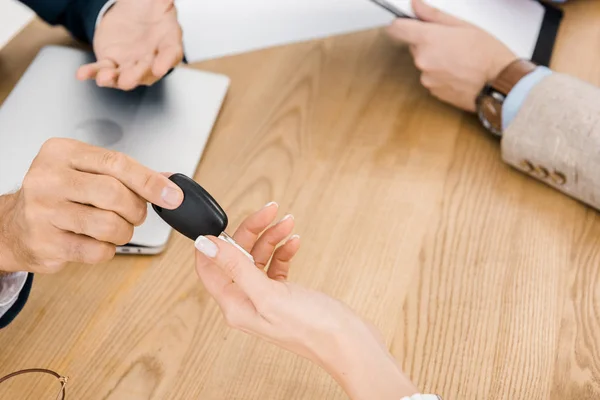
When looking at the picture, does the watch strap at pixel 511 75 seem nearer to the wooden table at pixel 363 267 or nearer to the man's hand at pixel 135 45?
the wooden table at pixel 363 267

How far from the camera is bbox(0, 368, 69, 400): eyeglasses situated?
69 centimetres

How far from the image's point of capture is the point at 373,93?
1059mm

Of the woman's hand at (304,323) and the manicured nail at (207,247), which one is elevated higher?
the manicured nail at (207,247)

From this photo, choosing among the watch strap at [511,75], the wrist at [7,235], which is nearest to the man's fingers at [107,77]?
the wrist at [7,235]

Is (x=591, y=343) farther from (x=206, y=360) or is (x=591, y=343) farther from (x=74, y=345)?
(x=74, y=345)

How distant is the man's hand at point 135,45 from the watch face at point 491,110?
0.47 meters

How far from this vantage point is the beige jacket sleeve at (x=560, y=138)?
0.88 meters

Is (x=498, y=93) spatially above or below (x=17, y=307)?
above

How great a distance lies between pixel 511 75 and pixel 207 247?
23.9 inches

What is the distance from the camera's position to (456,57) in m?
1.02

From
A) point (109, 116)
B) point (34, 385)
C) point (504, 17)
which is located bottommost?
point (34, 385)

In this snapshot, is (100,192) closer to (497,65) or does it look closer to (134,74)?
(134,74)

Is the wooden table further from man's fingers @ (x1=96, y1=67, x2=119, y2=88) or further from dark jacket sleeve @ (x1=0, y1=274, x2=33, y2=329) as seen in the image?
man's fingers @ (x1=96, y1=67, x2=119, y2=88)

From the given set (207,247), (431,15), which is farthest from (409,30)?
(207,247)
